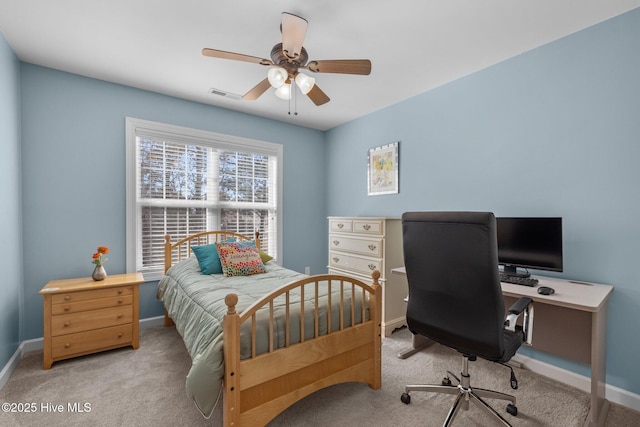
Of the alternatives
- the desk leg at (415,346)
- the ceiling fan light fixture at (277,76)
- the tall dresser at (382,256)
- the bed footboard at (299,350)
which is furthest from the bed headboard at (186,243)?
the desk leg at (415,346)

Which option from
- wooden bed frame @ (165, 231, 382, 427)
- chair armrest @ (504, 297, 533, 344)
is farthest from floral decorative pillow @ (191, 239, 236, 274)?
chair armrest @ (504, 297, 533, 344)

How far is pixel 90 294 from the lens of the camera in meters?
2.50

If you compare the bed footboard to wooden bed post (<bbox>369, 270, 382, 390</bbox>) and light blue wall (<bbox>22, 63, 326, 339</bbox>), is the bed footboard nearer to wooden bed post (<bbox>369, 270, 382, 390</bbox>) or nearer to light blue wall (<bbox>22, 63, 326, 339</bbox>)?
wooden bed post (<bbox>369, 270, 382, 390</bbox>)

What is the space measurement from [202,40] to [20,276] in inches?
102

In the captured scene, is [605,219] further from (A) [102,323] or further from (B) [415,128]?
(A) [102,323]

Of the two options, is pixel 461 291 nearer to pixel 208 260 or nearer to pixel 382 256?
pixel 382 256

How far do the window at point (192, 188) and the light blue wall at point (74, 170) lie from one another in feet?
0.42

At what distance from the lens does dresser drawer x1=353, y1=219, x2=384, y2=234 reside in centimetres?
312

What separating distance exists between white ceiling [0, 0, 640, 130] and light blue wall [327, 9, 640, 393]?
0.21 metres

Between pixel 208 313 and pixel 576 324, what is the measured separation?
8.55 ft

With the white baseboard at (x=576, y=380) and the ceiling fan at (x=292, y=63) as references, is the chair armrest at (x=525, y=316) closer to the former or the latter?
the white baseboard at (x=576, y=380)

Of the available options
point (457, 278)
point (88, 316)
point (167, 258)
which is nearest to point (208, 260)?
point (167, 258)

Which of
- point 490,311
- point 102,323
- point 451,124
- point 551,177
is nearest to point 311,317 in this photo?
point 490,311

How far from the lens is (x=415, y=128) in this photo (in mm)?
3359
